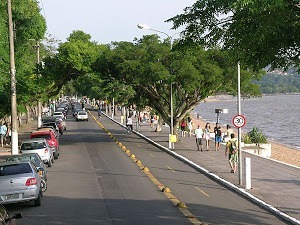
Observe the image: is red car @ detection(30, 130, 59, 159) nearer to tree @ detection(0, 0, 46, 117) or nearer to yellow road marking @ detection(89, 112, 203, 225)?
tree @ detection(0, 0, 46, 117)

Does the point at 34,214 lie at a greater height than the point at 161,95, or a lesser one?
lesser

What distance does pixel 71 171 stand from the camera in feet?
85.6

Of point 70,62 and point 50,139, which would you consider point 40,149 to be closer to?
point 50,139

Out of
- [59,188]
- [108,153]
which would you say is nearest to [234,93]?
[108,153]

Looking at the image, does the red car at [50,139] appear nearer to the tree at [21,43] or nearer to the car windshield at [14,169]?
the tree at [21,43]

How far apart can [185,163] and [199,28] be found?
16.8 metres

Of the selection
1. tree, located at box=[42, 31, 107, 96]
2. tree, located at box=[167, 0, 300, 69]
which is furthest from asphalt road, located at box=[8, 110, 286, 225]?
tree, located at box=[42, 31, 107, 96]

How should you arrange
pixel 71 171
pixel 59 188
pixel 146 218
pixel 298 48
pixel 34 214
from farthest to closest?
pixel 71 171 → pixel 59 188 → pixel 34 214 → pixel 146 218 → pixel 298 48

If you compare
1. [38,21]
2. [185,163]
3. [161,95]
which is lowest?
[185,163]

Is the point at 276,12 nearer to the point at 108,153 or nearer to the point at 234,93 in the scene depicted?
the point at 108,153

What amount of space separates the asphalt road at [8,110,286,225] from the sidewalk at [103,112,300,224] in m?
0.41

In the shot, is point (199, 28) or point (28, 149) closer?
point (199, 28)

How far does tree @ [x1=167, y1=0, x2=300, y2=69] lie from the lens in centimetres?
1036

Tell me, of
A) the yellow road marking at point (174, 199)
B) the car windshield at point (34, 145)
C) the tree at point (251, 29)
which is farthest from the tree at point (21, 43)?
the tree at point (251, 29)
